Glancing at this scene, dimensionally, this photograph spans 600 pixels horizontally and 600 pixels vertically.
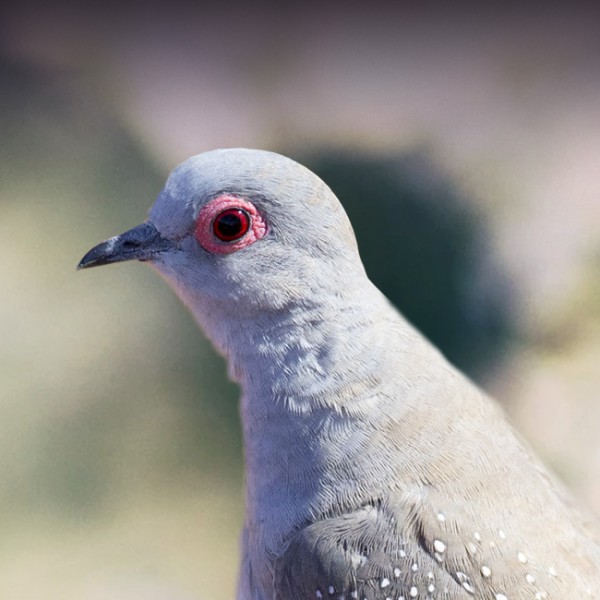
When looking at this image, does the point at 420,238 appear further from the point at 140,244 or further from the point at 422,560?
the point at 422,560

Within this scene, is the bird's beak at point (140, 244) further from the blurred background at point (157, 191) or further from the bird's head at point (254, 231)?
the blurred background at point (157, 191)

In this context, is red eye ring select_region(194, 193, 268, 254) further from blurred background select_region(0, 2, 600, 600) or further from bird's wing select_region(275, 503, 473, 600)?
blurred background select_region(0, 2, 600, 600)

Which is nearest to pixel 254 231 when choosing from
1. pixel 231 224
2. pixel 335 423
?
pixel 231 224

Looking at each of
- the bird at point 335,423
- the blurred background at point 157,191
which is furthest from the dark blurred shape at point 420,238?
the bird at point 335,423

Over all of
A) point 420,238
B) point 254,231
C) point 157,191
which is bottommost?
point 420,238

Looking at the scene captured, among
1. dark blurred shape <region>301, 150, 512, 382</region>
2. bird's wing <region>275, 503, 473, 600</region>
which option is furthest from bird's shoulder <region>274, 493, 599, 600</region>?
dark blurred shape <region>301, 150, 512, 382</region>

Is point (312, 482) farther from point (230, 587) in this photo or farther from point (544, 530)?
point (230, 587)
